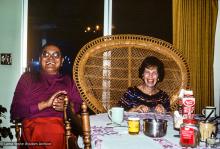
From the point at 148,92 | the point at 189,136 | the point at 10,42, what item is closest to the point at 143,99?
the point at 148,92

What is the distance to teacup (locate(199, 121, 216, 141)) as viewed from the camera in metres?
1.39

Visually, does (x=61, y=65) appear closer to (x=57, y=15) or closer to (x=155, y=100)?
(x=155, y=100)

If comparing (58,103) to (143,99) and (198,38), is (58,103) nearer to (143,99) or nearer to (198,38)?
(143,99)

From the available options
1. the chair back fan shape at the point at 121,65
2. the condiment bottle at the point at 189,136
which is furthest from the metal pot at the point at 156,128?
the chair back fan shape at the point at 121,65

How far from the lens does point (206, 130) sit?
1394mm

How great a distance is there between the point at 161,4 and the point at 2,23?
198 centimetres

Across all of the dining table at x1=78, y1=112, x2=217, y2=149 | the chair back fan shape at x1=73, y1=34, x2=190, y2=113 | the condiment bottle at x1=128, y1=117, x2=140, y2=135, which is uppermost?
the chair back fan shape at x1=73, y1=34, x2=190, y2=113

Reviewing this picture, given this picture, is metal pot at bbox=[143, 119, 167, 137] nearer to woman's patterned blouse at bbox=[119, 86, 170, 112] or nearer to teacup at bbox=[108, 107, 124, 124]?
teacup at bbox=[108, 107, 124, 124]

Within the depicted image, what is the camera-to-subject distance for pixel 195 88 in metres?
3.78

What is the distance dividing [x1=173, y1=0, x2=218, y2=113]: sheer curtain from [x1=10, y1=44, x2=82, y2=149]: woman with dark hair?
158 cm

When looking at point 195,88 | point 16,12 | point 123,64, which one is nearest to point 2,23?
point 16,12

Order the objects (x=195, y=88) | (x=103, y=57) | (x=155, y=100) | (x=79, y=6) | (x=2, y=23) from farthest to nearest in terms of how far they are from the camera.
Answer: (x=79, y=6) → (x=195, y=88) → (x=2, y=23) → (x=103, y=57) → (x=155, y=100)

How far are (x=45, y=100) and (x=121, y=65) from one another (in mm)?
863

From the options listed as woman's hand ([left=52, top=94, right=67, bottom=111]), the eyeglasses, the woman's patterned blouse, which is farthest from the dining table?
the eyeglasses
